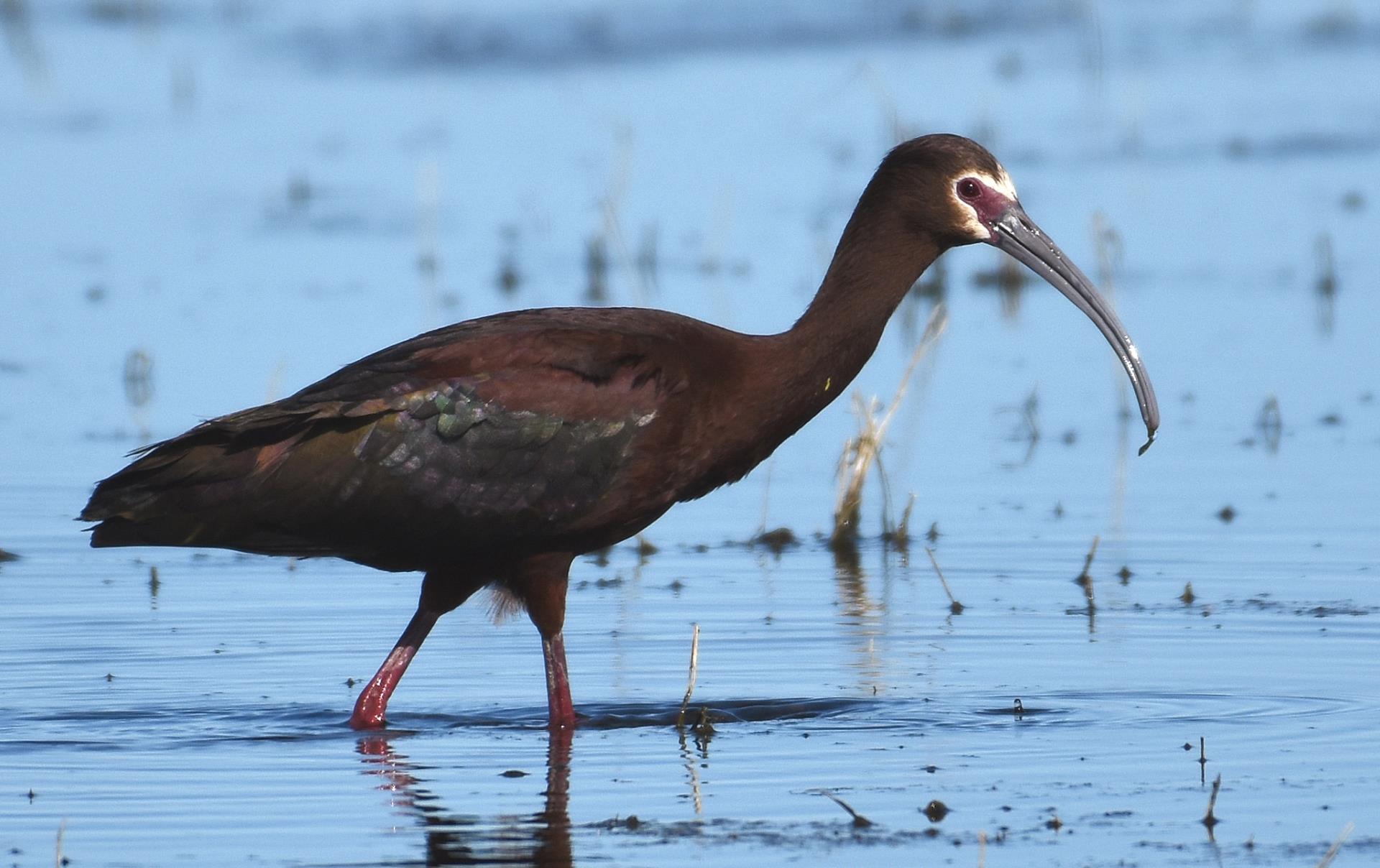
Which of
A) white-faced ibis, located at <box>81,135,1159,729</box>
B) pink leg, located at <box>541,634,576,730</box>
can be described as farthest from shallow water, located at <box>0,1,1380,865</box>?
white-faced ibis, located at <box>81,135,1159,729</box>

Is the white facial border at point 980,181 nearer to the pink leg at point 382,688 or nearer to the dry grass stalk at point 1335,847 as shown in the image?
the pink leg at point 382,688

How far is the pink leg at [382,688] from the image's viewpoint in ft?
25.0

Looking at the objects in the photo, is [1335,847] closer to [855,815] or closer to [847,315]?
[855,815]

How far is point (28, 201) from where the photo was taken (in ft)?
57.7

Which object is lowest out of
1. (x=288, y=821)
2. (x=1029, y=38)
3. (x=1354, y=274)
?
(x=288, y=821)

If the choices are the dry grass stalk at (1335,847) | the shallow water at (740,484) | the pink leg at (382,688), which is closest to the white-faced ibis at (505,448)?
the pink leg at (382,688)

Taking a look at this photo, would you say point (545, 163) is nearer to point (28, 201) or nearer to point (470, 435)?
point (28, 201)

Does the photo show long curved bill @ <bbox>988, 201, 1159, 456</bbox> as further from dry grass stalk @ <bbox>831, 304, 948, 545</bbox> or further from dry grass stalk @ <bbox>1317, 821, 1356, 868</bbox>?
dry grass stalk @ <bbox>1317, 821, 1356, 868</bbox>

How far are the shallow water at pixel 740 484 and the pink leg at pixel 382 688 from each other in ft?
0.33

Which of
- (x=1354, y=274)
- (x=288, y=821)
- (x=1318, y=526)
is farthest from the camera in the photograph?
(x=1354, y=274)

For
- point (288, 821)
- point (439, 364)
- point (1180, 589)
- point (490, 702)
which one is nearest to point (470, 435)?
point (439, 364)

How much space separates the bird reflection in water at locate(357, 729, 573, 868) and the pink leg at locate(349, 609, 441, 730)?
1.29 ft

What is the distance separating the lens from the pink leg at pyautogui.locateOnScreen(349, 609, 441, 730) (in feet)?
25.0

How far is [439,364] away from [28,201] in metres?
10.7
